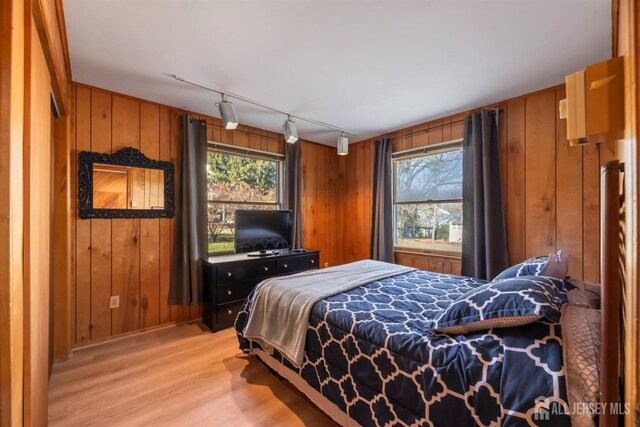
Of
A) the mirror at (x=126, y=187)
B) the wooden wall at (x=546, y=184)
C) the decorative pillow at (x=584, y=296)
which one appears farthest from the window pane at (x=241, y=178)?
the decorative pillow at (x=584, y=296)

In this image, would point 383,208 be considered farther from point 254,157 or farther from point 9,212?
point 9,212

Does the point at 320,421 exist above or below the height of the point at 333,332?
below

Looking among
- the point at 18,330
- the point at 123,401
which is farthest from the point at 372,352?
the point at 123,401

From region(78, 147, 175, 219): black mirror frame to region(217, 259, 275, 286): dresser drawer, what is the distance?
91cm

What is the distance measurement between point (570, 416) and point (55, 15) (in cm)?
300

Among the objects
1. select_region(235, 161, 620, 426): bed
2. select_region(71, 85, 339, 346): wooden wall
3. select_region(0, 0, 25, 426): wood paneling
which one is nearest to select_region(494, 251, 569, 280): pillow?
select_region(235, 161, 620, 426): bed

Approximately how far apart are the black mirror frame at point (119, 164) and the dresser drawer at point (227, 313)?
122 cm

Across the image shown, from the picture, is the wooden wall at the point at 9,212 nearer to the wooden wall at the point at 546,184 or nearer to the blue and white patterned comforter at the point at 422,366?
the blue and white patterned comforter at the point at 422,366

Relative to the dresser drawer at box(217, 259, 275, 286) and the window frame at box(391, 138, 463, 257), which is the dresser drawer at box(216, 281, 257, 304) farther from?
the window frame at box(391, 138, 463, 257)

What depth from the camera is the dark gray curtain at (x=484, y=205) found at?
2834 mm

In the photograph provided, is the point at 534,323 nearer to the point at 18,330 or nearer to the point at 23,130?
the point at 18,330

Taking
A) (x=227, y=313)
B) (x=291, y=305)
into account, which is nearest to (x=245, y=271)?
(x=227, y=313)

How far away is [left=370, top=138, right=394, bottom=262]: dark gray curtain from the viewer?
12.8ft

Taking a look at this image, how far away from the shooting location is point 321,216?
15.1 ft
